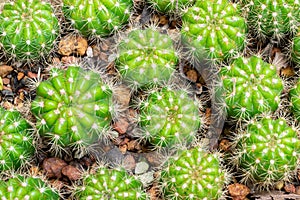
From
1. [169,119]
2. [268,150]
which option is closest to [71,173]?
[169,119]

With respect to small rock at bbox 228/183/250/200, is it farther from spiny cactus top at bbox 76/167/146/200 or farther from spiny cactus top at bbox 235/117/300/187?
spiny cactus top at bbox 76/167/146/200

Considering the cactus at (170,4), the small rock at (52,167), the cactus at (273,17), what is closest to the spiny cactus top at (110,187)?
the small rock at (52,167)

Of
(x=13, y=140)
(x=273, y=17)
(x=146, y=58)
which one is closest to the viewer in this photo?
(x=13, y=140)

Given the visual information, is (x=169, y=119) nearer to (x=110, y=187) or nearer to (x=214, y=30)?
(x=110, y=187)

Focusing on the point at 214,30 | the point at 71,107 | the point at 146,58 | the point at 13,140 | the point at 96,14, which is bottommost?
the point at 13,140

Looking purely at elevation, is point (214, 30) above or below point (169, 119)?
above

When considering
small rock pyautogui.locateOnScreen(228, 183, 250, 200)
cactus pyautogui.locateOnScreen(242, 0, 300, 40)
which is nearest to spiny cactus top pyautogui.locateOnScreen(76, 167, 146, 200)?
small rock pyautogui.locateOnScreen(228, 183, 250, 200)

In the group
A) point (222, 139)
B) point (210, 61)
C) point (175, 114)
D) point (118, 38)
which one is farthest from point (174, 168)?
point (118, 38)

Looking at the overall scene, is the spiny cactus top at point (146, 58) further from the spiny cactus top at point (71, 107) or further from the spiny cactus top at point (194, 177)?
the spiny cactus top at point (194, 177)
